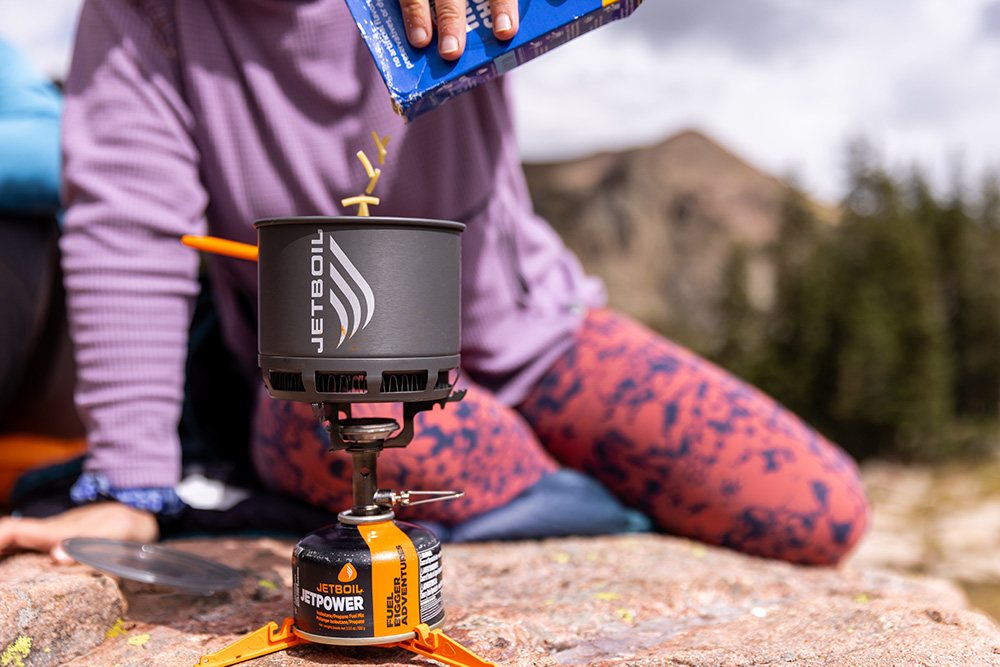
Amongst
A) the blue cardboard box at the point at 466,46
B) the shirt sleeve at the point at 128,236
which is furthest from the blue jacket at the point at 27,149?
the blue cardboard box at the point at 466,46

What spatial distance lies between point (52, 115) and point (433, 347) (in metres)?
1.33

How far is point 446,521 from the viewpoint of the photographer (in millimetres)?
1419

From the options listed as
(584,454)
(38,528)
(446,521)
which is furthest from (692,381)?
(38,528)

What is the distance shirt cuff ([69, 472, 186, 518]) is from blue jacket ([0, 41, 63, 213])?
666 mm

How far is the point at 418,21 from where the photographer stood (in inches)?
32.8

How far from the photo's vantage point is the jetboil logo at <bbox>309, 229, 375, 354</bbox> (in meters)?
0.73

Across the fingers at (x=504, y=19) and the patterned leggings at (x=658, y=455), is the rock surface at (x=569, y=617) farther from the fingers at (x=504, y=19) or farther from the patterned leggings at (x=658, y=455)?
the fingers at (x=504, y=19)

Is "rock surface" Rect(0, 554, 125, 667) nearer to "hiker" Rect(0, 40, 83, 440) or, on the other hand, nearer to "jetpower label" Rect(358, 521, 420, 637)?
"jetpower label" Rect(358, 521, 420, 637)

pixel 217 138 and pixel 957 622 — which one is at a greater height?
pixel 217 138

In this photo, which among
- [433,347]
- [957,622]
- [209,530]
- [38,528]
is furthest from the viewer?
[209,530]

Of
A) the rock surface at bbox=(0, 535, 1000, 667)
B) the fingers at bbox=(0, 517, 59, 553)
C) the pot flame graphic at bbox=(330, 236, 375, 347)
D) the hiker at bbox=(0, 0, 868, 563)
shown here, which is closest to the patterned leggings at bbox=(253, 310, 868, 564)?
the hiker at bbox=(0, 0, 868, 563)

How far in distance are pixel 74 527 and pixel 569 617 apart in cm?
72

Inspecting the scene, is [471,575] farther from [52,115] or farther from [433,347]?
[52,115]

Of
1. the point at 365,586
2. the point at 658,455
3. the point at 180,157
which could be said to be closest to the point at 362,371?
the point at 365,586
